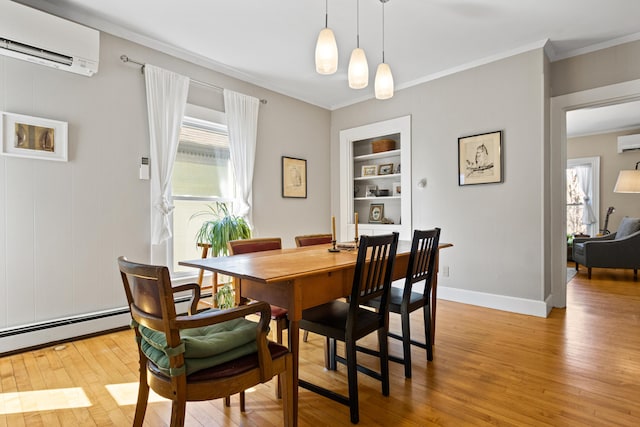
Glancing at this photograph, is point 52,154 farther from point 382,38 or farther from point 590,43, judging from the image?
point 590,43

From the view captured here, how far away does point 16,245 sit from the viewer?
2533 mm

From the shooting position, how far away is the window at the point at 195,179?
3.53m

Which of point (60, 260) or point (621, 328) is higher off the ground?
point (60, 260)

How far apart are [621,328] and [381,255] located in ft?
8.81

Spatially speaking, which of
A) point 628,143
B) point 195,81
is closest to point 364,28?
point 195,81

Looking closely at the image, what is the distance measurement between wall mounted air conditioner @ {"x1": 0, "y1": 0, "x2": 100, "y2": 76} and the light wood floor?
2.22 metres

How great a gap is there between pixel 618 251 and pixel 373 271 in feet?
17.4

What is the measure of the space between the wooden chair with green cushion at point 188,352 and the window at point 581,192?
7.92 meters

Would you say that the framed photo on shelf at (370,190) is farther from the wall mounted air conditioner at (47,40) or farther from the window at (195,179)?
the wall mounted air conditioner at (47,40)

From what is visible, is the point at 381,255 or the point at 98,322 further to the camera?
the point at 98,322

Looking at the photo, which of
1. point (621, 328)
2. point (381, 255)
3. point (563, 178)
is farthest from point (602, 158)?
point (381, 255)

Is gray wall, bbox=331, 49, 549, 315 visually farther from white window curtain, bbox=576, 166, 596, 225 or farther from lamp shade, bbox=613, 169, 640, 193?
white window curtain, bbox=576, 166, 596, 225

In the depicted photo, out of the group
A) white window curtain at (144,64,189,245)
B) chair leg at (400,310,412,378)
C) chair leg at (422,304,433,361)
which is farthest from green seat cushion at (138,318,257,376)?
white window curtain at (144,64,189,245)

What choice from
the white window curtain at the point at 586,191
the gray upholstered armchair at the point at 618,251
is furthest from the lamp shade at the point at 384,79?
the white window curtain at the point at 586,191
